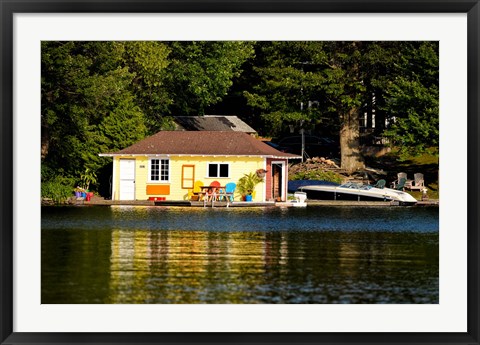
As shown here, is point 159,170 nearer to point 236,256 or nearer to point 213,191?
point 213,191

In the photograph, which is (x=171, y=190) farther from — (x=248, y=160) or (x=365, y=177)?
(x=365, y=177)

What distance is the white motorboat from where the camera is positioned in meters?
48.7

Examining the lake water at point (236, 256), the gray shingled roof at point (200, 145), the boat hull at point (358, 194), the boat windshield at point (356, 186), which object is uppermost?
the gray shingled roof at point (200, 145)

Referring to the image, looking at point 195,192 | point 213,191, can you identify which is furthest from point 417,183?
point 195,192

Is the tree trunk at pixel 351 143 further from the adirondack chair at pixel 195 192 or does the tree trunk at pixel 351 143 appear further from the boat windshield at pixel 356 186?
the adirondack chair at pixel 195 192

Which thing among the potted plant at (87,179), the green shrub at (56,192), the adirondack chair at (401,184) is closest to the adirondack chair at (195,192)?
the potted plant at (87,179)

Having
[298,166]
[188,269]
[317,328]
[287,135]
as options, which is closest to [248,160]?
[298,166]

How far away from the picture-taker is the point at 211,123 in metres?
62.3

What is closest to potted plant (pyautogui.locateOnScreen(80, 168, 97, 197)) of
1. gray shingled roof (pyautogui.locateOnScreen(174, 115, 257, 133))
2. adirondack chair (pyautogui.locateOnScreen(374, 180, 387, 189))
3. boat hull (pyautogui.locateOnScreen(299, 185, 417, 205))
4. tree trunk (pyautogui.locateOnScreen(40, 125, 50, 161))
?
tree trunk (pyautogui.locateOnScreen(40, 125, 50, 161))

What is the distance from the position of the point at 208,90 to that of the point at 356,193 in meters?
10.3

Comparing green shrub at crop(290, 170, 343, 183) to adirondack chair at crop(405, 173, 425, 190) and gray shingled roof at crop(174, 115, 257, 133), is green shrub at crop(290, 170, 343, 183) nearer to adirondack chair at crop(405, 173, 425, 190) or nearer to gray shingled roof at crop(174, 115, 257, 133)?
adirondack chair at crop(405, 173, 425, 190)
